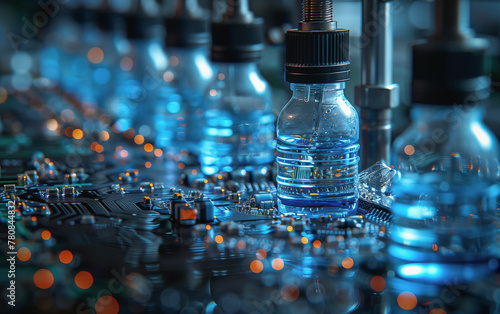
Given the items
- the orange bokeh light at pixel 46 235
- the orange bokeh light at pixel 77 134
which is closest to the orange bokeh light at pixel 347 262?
the orange bokeh light at pixel 46 235

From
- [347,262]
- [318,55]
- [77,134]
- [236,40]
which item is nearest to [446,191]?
[347,262]

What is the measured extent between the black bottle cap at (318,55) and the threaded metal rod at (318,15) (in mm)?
18

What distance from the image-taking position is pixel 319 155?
3.67 ft

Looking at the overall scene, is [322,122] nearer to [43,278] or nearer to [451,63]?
[451,63]

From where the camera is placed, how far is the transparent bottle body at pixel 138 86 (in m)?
1.85

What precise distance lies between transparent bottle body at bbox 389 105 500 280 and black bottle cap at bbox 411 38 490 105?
34 millimetres

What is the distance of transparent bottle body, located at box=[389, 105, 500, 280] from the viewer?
93 cm

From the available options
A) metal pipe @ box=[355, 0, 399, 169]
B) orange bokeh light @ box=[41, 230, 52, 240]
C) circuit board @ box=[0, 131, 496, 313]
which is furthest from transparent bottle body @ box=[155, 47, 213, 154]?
orange bokeh light @ box=[41, 230, 52, 240]

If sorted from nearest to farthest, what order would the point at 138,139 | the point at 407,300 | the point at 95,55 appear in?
the point at 407,300
the point at 138,139
the point at 95,55

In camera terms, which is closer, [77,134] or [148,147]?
[148,147]

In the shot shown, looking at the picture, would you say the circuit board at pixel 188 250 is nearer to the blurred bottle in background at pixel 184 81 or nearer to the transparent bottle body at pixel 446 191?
the transparent bottle body at pixel 446 191

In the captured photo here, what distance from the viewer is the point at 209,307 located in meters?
0.83

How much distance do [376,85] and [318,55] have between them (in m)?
0.20

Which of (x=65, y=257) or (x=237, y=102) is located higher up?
(x=237, y=102)
